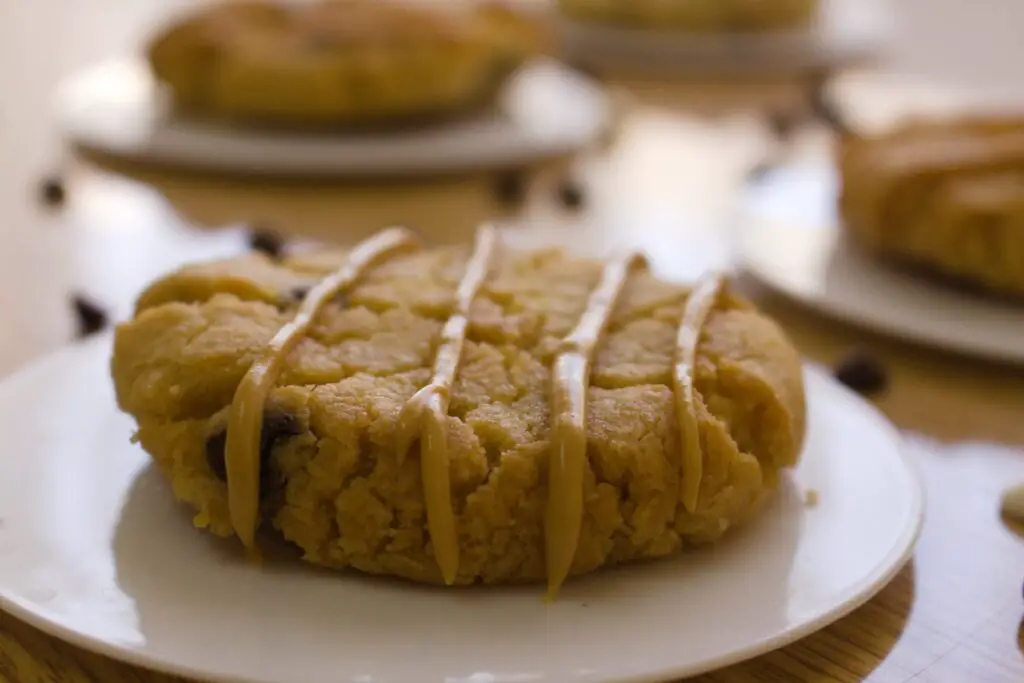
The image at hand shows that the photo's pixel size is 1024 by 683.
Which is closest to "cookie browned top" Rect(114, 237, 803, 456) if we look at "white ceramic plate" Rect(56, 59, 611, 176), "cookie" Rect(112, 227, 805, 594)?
"cookie" Rect(112, 227, 805, 594)

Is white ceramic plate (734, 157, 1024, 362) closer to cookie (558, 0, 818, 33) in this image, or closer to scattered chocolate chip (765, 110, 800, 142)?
scattered chocolate chip (765, 110, 800, 142)

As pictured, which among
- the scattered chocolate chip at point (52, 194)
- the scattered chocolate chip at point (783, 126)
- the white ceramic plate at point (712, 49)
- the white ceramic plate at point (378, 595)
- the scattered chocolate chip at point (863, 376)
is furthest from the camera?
the white ceramic plate at point (712, 49)

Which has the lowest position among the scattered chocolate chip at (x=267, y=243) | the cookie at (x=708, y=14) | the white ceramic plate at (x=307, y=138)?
the scattered chocolate chip at (x=267, y=243)

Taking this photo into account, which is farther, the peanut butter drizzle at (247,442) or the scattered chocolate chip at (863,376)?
the scattered chocolate chip at (863,376)

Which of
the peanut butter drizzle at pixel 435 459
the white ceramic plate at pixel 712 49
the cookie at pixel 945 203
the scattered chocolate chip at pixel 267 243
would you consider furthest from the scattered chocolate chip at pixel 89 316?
the white ceramic plate at pixel 712 49

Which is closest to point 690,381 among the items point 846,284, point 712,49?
point 846,284

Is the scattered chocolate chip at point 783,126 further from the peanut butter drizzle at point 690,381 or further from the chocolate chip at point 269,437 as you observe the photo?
the chocolate chip at point 269,437
